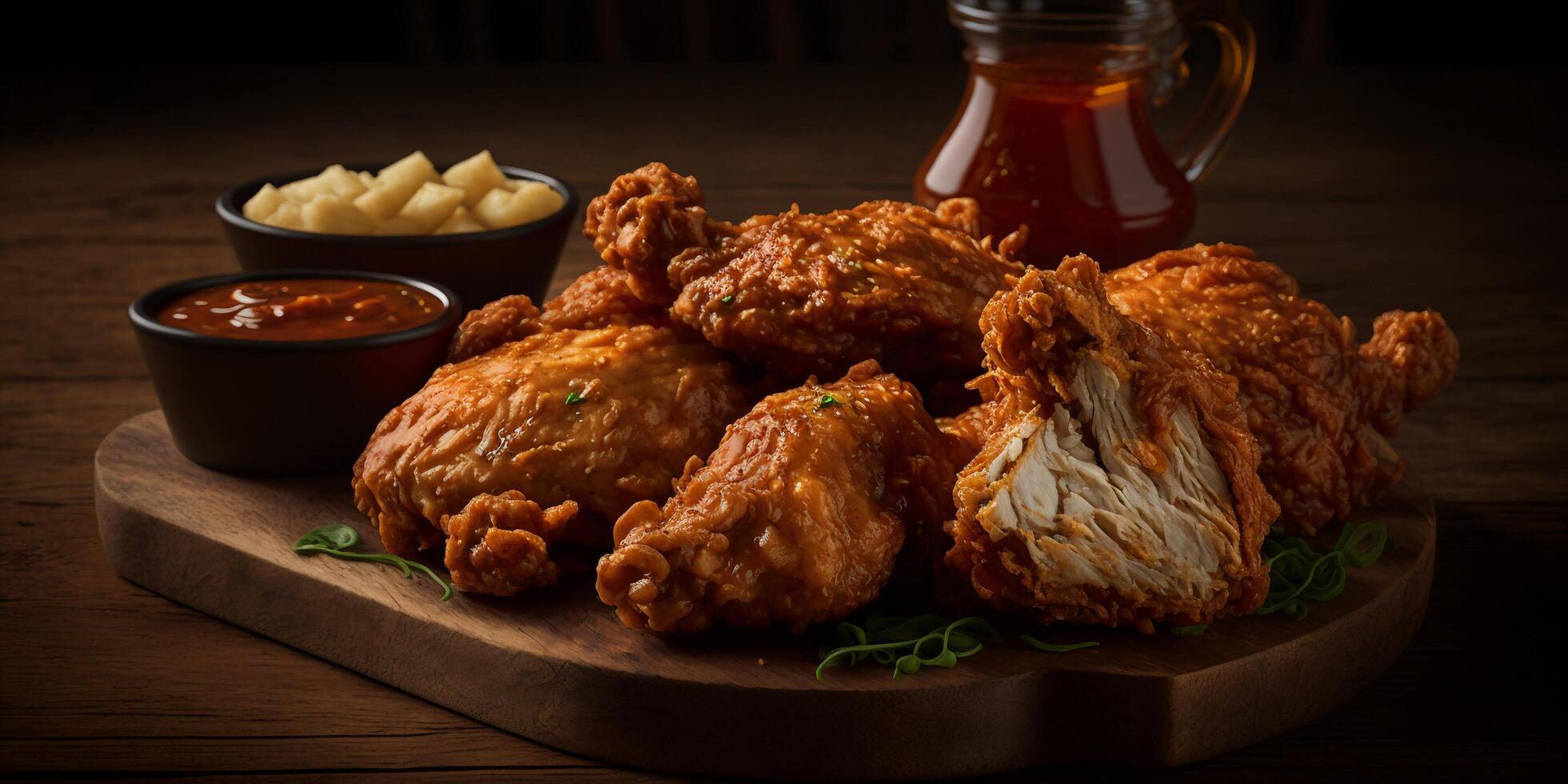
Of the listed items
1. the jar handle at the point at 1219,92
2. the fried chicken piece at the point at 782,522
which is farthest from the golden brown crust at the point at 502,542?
the jar handle at the point at 1219,92

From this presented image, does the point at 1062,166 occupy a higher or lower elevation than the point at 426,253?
higher

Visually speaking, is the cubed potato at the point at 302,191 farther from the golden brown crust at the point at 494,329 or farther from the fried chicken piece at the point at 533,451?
the fried chicken piece at the point at 533,451

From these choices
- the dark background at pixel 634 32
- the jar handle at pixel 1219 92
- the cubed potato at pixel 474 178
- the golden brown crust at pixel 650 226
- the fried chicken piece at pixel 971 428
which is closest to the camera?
the fried chicken piece at pixel 971 428

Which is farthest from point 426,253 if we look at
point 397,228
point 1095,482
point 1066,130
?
point 1095,482

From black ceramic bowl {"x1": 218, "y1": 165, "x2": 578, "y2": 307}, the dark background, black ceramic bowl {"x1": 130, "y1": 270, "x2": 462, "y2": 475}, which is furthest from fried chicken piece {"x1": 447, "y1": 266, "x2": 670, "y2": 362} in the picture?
the dark background

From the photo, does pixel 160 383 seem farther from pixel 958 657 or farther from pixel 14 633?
pixel 958 657

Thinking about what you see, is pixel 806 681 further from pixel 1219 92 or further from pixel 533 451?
pixel 1219 92

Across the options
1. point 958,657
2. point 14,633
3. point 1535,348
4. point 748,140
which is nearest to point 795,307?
point 958,657
